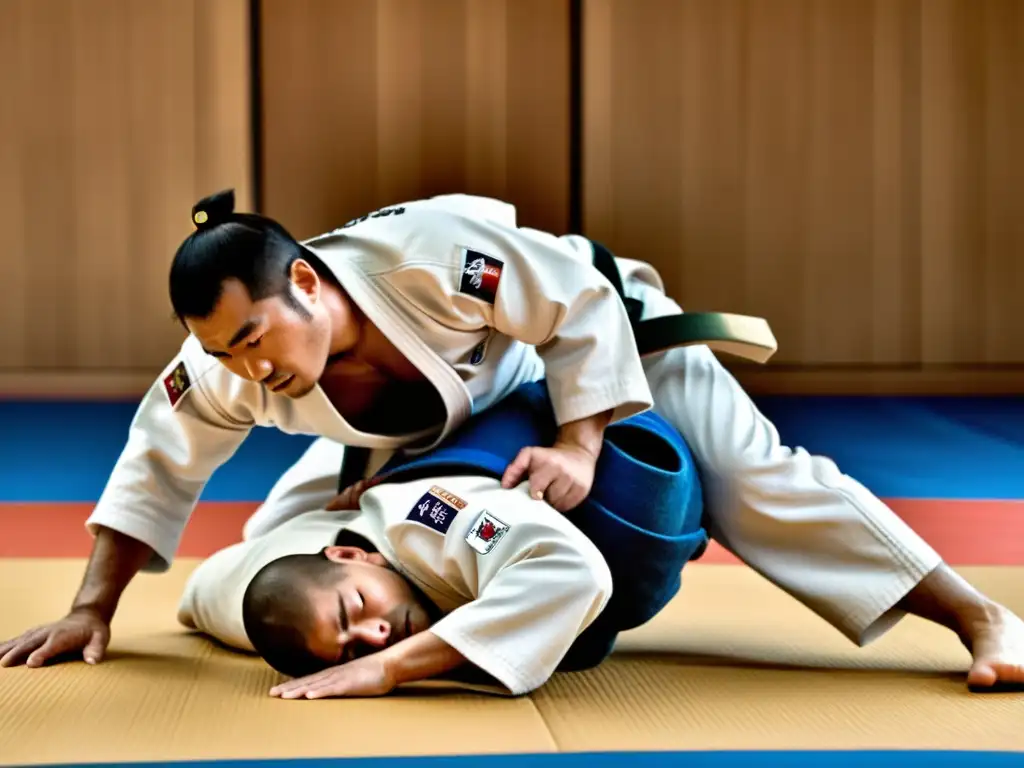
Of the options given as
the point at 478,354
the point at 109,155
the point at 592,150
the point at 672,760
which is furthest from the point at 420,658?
the point at 109,155

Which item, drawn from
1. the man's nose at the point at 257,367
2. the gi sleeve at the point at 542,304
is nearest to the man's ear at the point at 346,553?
the man's nose at the point at 257,367

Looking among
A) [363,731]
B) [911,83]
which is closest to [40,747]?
[363,731]

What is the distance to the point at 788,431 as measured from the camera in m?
6.14

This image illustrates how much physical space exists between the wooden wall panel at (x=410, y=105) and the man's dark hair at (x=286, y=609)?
5.43m

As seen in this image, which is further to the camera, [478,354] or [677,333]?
[677,333]

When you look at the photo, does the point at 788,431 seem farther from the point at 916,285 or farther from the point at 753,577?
the point at 753,577

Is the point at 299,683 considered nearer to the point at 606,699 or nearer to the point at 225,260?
the point at 606,699

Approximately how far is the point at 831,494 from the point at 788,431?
3.69 metres

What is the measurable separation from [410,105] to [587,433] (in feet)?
17.9

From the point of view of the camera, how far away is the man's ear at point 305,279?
Result: 232cm

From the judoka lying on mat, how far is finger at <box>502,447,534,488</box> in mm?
17

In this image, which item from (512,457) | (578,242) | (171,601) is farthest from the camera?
(171,601)

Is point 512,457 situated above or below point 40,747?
above

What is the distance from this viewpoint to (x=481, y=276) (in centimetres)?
239
